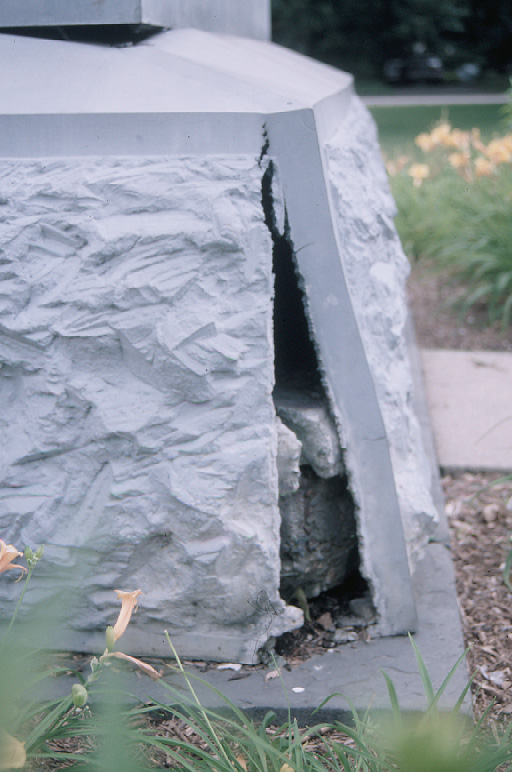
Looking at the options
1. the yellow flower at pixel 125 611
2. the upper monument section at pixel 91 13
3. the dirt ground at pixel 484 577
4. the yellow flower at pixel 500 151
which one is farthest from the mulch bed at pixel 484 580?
the yellow flower at pixel 500 151

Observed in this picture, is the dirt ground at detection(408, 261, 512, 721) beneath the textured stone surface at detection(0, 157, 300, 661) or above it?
beneath

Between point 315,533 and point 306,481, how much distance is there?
0.12 metres

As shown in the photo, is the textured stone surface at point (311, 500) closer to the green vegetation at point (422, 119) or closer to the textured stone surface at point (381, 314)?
the textured stone surface at point (381, 314)

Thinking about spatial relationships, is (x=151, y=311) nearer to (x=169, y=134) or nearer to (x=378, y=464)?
(x=169, y=134)

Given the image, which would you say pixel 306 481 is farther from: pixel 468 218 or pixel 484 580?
pixel 468 218

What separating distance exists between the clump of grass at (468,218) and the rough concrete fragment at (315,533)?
230cm

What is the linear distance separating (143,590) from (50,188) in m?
0.85

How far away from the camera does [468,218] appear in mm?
4270

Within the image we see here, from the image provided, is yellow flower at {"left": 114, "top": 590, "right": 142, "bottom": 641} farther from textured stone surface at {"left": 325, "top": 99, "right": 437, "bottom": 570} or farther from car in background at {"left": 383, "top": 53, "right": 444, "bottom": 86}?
car in background at {"left": 383, "top": 53, "right": 444, "bottom": 86}

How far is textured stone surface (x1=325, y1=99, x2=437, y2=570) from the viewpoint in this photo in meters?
1.63

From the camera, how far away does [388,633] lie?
165 centimetres

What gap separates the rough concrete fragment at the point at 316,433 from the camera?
1.58 metres

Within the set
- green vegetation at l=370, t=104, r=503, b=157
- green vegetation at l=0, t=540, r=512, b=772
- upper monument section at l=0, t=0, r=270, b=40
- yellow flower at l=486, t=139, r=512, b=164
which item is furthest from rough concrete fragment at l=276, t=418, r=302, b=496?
green vegetation at l=370, t=104, r=503, b=157

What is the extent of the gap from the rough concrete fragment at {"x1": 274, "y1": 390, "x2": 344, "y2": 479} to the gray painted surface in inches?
4.1
